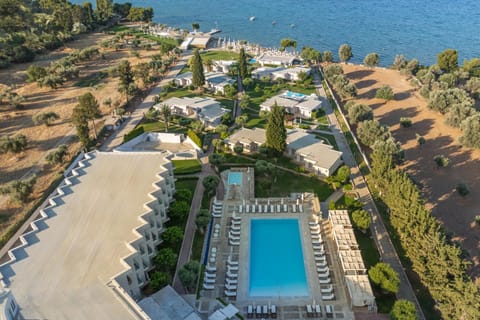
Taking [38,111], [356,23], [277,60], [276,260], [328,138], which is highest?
[356,23]

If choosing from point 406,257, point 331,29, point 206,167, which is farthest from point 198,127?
point 331,29

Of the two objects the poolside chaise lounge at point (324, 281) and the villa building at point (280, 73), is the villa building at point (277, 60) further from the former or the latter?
the poolside chaise lounge at point (324, 281)

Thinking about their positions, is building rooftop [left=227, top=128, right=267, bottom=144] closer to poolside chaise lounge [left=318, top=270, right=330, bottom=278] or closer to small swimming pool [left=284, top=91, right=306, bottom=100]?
small swimming pool [left=284, top=91, right=306, bottom=100]

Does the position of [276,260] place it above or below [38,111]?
below

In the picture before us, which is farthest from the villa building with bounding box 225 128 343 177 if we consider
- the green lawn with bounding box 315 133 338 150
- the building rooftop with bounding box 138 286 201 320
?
the building rooftop with bounding box 138 286 201 320

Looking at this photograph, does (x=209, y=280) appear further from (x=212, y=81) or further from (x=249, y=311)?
(x=212, y=81)

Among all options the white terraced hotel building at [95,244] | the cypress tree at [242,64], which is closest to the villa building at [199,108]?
the cypress tree at [242,64]

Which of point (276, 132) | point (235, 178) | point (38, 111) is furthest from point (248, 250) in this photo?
point (38, 111)
